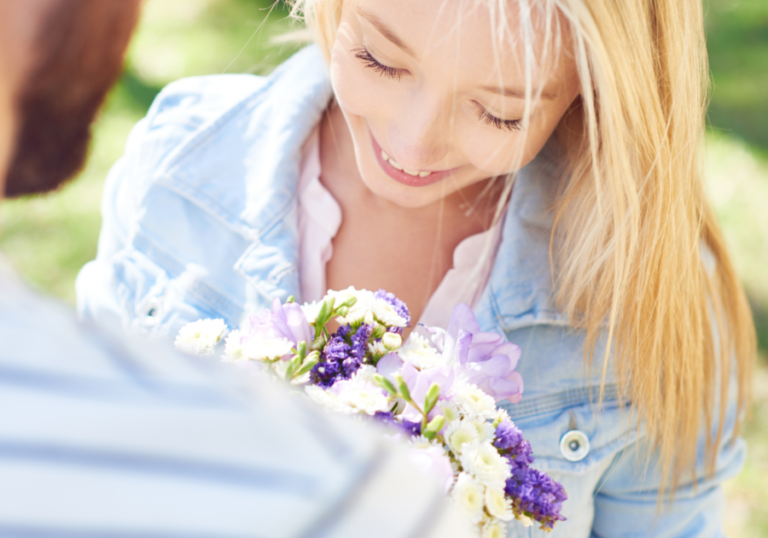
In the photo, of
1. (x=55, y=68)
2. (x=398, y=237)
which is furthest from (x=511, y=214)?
(x=55, y=68)

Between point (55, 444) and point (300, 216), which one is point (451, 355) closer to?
point (55, 444)

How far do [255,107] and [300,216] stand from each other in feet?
1.08

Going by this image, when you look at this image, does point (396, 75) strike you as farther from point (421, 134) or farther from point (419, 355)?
point (419, 355)

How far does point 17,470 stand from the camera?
0.40 meters

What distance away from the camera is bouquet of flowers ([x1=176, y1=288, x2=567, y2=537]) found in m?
0.76

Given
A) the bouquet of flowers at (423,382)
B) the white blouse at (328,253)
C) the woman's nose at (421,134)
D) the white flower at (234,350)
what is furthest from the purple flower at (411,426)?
the white blouse at (328,253)

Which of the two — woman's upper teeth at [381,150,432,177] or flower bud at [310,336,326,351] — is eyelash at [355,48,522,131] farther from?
flower bud at [310,336,326,351]

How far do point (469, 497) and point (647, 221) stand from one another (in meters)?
0.68

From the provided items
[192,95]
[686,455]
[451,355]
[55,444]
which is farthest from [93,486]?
[192,95]

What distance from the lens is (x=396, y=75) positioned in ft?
3.67

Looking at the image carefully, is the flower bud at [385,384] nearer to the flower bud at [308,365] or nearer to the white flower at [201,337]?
the flower bud at [308,365]

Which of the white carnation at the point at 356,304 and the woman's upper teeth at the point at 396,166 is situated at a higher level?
the woman's upper teeth at the point at 396,166

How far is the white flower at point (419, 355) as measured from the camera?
86cm

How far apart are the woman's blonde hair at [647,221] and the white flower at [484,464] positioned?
526 millimetres
